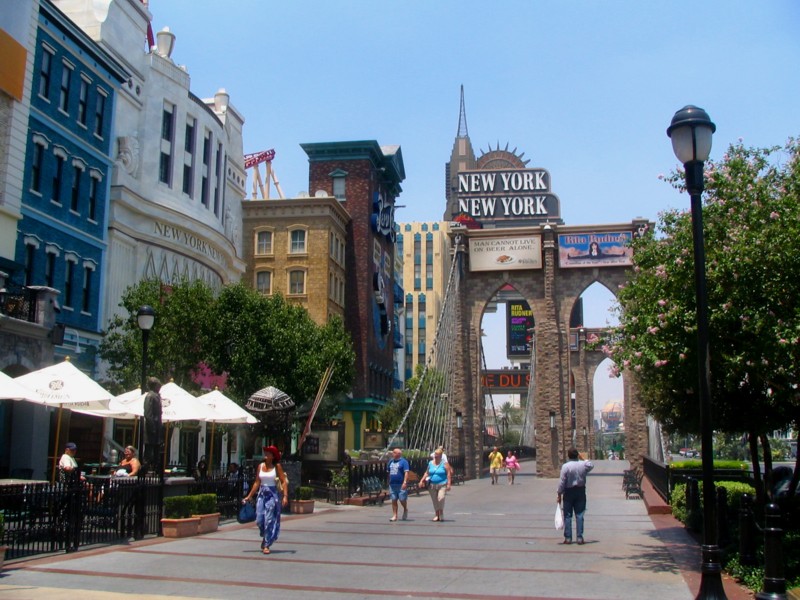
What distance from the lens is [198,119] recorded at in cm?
4434

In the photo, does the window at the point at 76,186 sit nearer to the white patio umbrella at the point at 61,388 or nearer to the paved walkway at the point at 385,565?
the white patio umbrella at the point at 61,388

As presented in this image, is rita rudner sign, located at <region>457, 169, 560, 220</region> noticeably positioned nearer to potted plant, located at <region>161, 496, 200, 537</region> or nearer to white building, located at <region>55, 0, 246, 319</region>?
white building, located at <region>55, 0, 246, 319</region>

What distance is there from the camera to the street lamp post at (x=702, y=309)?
27.6ft

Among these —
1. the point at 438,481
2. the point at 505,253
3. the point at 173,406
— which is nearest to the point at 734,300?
the point at 438,481

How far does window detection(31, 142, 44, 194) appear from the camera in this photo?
93.6ft

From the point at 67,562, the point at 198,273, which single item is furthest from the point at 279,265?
the point at 67,562

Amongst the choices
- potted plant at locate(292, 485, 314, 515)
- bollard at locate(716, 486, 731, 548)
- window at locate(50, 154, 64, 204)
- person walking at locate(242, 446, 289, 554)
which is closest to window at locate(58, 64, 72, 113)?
window at locate(50, 154, 64, 204)

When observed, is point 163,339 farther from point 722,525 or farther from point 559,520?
point 722,525

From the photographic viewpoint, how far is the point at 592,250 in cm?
4784

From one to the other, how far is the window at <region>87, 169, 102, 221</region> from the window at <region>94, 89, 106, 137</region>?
1.70 meters

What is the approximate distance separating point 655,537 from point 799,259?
7.20 metres

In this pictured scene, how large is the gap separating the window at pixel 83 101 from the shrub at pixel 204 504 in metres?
20.0

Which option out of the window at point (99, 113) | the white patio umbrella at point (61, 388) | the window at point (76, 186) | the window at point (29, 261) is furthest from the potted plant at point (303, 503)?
the window at point (99, 113)

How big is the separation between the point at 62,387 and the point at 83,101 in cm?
1887
